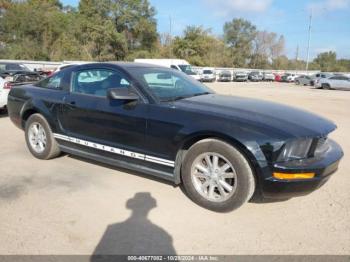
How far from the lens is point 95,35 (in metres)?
51.4

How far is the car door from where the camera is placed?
4.13 meters

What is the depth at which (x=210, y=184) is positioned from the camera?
3.77m

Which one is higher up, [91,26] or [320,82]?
[91,26]

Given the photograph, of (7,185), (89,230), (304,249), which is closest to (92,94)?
(7,185)

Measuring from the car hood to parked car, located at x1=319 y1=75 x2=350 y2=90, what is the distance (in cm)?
2997

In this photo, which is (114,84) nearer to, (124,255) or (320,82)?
(124,255)

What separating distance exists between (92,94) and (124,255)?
2.42 m

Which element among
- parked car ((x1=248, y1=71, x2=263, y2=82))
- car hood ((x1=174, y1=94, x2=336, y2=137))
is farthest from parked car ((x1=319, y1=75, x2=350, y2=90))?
car hood ((x1=174, y1=94, x2=336, y2=137))

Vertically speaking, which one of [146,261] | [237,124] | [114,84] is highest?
[114,84]

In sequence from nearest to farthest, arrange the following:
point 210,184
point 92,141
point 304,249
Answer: point 304,249, point 210,184, point 92,141

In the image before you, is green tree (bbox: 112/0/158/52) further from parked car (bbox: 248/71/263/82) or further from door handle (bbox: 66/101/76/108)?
door handle (bbox: 66/101/76/108)

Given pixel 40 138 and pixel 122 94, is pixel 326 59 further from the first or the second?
pixel 122 94

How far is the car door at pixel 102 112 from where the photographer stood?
4.13m

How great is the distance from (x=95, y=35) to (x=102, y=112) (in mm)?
50141
